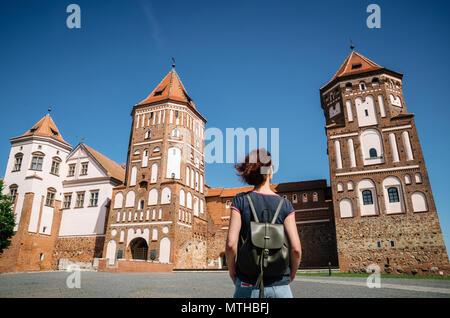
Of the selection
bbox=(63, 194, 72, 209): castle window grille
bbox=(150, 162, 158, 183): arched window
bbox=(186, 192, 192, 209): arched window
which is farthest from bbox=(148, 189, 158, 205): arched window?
bbox=(63, 194, 72, 209): castle window grille

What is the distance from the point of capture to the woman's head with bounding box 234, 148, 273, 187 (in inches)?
98.6

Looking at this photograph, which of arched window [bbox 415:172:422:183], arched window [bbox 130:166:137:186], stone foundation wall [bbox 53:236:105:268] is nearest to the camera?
arched window [bbox 415:172:422:183]

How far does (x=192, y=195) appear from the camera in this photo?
30031 millimetres

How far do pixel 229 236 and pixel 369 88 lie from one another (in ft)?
89.8

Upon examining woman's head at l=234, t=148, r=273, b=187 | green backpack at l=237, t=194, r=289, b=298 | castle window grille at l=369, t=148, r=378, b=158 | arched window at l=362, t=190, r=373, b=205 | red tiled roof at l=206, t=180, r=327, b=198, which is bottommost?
green backpack at l=237, t=194, r=289, b=298

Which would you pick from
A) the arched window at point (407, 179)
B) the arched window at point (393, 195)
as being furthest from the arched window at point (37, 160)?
the arched window at point (407, 179)

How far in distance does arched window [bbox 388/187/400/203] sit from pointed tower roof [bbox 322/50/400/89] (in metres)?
11.0

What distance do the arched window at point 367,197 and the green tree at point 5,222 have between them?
30563 millimetres

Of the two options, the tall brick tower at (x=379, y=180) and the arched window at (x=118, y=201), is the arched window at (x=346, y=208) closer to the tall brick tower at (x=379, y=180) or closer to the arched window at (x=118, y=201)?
the tall brick tower at (x=379, y=180)

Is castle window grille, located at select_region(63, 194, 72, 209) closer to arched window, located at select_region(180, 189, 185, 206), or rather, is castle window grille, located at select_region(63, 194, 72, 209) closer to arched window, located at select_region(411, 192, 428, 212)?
arched window, located at select_region(180, 189, 185, 206)

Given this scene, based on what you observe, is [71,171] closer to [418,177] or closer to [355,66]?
[355,66]

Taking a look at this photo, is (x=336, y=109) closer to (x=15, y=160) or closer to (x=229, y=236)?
(x=229, y=236)

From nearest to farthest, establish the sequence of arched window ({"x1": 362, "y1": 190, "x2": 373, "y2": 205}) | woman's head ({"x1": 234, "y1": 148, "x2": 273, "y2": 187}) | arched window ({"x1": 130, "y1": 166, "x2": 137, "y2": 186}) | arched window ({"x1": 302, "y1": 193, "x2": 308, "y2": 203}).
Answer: woman's head ({"x1": 234, "y1": 148, "x2": 273, "y2": 187}), arched window ({"x1": 362, "y1": 190, "x2": 373, "y2": 205}), arched window ({"x1": 130, "y1": 166, "x2": 137, "y2": 186}), arched window ({"x1": 302, "y1": 193, "x2": 308, "y2": 203})

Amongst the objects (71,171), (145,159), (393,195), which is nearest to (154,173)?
(145,159)
